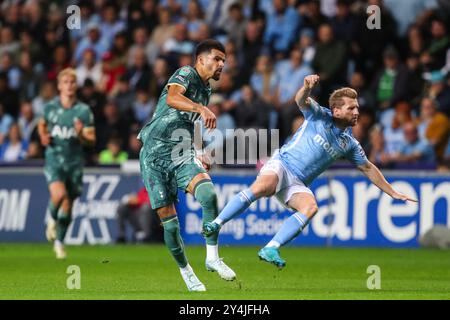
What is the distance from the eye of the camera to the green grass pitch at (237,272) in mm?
11625

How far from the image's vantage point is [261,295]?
1135 cm

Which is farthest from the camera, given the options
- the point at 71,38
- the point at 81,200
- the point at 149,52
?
the point at 71,38

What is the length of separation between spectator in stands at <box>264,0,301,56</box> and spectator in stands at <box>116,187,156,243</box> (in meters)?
4.36

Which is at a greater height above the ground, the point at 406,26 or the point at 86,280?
the point at 406,26

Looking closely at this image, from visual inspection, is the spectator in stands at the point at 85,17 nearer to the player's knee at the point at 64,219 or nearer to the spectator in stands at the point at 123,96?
the spectator in stands at the point at 123,96

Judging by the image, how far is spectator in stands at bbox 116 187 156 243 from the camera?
21344mm

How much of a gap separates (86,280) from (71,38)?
1467 centimetres

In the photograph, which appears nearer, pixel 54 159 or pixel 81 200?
pixel 54 159

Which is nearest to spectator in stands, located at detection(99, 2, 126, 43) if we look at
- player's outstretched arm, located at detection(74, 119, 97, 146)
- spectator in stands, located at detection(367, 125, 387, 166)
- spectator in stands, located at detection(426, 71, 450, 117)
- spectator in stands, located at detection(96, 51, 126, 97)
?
spectator in stands, located at detection(96, 51, 126, 97)

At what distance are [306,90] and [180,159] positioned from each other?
143 centimetres

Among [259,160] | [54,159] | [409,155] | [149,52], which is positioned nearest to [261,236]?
[259,160]

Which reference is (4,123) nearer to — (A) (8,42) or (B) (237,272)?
(A) (8,42)

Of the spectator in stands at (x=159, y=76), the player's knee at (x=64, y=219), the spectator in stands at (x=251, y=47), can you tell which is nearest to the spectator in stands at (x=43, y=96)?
the spectator in stands at (x=159, y=76)

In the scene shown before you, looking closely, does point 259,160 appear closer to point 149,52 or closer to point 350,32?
point 350,32
